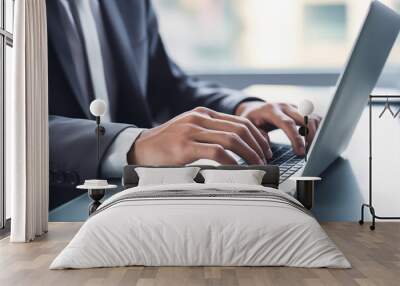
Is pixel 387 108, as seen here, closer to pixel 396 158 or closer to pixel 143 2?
pixel 396 158

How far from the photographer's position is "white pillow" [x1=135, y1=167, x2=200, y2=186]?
6.79 metres

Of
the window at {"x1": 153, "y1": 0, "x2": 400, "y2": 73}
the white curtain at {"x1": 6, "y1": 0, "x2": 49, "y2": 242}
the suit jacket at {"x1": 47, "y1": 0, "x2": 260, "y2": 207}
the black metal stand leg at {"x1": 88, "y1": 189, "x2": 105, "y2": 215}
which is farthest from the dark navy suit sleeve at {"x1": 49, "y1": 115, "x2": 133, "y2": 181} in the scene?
the window at {"x1": 153, "y1": 0, "x2": 400, "y2": 73}

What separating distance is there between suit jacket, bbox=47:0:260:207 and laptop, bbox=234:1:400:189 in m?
1.08

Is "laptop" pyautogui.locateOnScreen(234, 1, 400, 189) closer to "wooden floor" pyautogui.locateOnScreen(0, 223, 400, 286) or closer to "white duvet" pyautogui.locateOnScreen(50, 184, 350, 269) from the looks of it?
"wooden floor" pyautogui.locateOnScreen(0, 223, 400, 286)

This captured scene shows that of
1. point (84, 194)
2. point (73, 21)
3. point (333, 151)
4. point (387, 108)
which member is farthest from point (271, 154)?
point (73, 21)

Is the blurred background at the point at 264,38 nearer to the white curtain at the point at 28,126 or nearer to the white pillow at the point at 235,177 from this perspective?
the white pillow at the point at 235,177

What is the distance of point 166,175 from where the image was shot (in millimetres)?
6852

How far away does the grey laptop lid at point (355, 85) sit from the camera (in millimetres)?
7312

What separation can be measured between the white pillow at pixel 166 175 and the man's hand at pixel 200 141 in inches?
22.7

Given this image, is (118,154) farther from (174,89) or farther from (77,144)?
(174,89)

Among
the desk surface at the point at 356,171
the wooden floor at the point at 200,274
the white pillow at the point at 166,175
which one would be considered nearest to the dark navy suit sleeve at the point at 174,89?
the desk surface at the point at 356,171

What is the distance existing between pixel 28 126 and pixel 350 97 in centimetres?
389

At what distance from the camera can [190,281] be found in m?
4.16

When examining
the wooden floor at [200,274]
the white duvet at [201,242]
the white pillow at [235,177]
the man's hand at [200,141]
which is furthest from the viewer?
the man's hand at [200,141]
